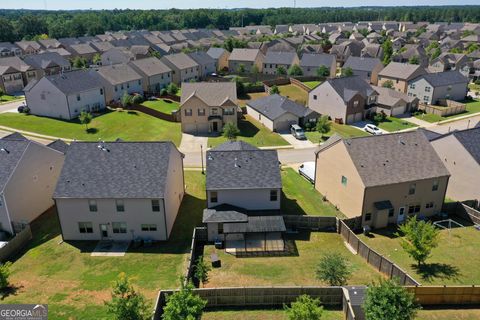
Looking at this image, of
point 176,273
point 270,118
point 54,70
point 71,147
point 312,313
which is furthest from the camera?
Answer: point 54,70

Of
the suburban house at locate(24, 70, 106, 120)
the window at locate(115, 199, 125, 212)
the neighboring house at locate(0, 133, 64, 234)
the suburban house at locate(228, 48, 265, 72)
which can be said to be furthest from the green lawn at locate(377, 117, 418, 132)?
the suburban house at locate(24, 70, 106, 120)

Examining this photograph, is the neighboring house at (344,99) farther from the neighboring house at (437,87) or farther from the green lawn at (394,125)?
the neighboring house at (437,87)

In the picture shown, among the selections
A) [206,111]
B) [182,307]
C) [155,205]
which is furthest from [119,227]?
[206,111]

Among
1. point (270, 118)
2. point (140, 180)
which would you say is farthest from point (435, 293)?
point (270, 118)

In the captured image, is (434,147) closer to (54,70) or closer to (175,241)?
(175,241)

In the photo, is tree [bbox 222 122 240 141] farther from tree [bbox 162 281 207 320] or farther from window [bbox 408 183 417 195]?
tree [bbox 162 281 207 320]

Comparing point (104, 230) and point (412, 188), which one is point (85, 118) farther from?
point (412, 188)

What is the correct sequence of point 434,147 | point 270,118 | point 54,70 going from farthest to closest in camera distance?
point 54,70 < point 270,118 < point 434,147
